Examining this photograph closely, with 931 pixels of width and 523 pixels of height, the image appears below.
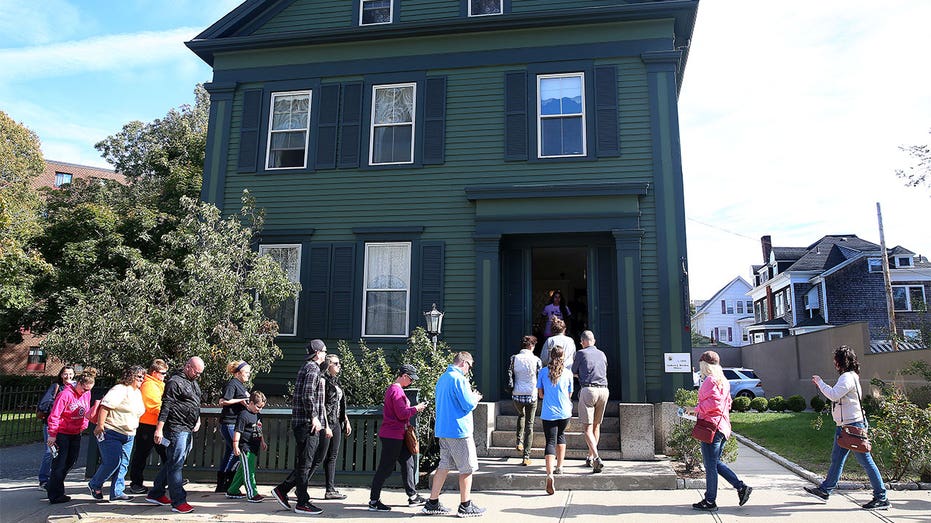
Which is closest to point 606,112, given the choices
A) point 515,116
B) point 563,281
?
point 515,116

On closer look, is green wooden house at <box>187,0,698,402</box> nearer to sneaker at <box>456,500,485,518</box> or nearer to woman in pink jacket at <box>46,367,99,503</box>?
woman in pink jacket at <box>46,367,99,503</box>

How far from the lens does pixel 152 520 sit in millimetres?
7062

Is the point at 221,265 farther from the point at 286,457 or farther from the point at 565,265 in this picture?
the point at 565,265

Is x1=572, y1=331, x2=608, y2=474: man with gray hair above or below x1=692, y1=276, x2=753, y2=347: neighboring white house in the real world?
below

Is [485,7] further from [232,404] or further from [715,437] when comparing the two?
[715,437]

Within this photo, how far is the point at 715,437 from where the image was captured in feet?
23.1

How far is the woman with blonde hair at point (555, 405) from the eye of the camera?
8.05 m

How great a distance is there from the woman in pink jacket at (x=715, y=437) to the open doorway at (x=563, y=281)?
16.6ft

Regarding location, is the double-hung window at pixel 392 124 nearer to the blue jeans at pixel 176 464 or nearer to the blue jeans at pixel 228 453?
the blue jeans at pixel 228 453

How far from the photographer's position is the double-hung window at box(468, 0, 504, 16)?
13150mm

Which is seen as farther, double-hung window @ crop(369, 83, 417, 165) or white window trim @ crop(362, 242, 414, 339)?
double-hung window @ crop(369, 83, 417, 165)

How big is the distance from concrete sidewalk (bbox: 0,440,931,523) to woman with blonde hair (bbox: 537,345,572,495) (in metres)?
0.55

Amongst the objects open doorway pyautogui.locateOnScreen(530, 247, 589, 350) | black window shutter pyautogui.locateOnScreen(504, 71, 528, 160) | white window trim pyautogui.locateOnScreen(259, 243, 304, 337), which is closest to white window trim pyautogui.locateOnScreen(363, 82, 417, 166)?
black window shutter pyautogui.locateOnScreen(504, 71, 528, 160)

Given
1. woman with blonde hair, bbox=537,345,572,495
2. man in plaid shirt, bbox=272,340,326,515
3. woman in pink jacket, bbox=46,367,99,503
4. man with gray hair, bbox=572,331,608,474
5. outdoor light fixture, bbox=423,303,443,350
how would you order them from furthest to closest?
1. outdoor light fixture, bbox=423,303,443,350
2. man with gray hair, bbox=572,331,608,474
3. woman with blonde hair, bbox=537,345,572,495
4. woman in pink jacket, bbox=46,367,99,503
5. man in plaid shirt, bbox=272,340,326,515
